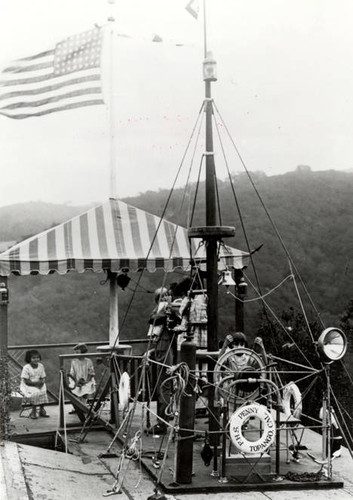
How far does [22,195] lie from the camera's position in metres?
42.6

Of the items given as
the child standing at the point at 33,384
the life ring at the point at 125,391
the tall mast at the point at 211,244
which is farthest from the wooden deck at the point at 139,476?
the child standing at the point at 33,384

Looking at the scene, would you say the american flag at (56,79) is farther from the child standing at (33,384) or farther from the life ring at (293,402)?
the life ring at (293,402)

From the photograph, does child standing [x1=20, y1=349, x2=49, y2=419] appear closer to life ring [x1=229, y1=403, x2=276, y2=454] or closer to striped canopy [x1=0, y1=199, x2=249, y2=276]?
striped canopy [x1=0, y1=199, x2=249, y2=276]

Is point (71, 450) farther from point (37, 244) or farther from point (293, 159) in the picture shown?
point (293, 159)

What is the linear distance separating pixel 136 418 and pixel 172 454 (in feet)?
7.30

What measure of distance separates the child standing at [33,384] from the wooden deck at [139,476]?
186 cm

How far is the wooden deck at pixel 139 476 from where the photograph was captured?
6961 mm

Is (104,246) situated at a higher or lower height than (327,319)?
higher

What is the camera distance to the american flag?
1065 centimetres

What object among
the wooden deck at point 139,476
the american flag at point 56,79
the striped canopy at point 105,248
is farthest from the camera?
the american flag at point 56,79

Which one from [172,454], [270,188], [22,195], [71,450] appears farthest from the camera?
[270,188]

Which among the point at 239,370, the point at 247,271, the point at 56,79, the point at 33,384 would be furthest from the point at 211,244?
the point at 247,271

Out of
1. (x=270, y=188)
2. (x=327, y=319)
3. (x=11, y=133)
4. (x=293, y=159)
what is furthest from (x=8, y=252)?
(x=293, y=159)

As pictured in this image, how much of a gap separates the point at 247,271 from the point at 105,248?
1148 inches
